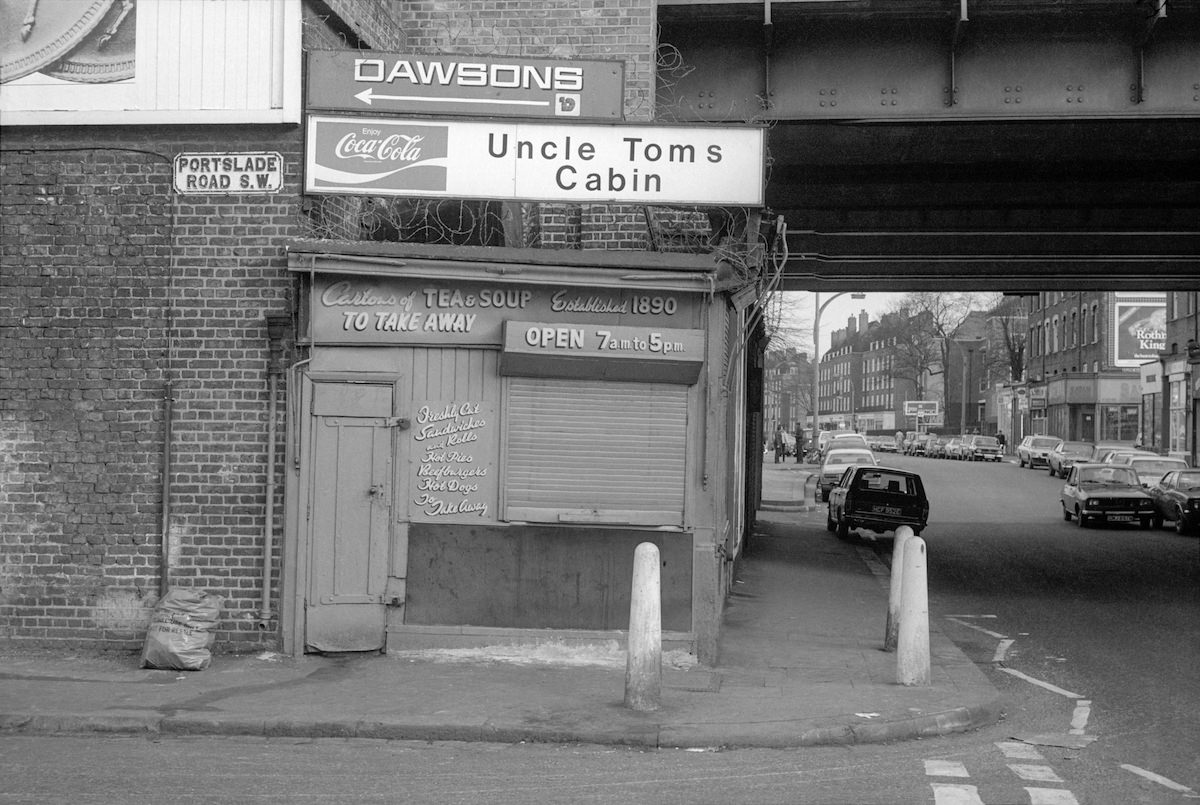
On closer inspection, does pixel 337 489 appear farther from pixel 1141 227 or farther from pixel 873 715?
pixel 1141 227

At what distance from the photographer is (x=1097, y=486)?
31.1 meters

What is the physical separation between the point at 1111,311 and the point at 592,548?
63.7 m

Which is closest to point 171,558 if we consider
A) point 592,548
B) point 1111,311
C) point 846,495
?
point 592,548

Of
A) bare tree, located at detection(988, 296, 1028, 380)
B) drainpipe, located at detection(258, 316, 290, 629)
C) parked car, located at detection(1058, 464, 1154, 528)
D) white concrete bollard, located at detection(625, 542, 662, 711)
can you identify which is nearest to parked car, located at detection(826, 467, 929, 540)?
parked car, located at detection(1058, 464, 1154, 528)

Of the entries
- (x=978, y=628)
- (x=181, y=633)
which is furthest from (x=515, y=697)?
(x=978, y=628)

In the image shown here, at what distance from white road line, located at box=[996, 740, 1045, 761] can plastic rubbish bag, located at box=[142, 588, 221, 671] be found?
19.2ft

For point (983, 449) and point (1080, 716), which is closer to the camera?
point (1080, 716)

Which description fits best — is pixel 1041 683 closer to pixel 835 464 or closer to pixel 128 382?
pixel 128 382

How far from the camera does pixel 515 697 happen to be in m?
8.69

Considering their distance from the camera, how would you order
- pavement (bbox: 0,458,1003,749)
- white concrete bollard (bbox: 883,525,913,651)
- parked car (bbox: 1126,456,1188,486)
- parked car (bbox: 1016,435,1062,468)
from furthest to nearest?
parked car (bbox: 1016,435,1062,468), parked car (bbox: 1126,456,1188,486), white concrete bollard (bbox: 883,525,913,651), pavement (bbox: 0,458,1003,749)

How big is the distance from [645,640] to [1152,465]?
35150 mm

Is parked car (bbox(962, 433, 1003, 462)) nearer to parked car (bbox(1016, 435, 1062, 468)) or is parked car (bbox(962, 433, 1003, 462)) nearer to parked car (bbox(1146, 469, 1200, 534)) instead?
parked car (bbox(1016, 435, 1062, 468))

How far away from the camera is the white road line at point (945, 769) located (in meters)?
7.13

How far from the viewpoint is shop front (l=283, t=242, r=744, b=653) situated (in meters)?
10.2
